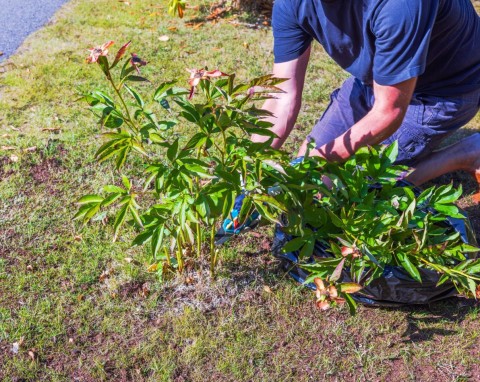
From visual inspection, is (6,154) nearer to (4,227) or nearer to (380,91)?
(4,227)

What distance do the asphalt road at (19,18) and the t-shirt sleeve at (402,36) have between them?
335 centimetres

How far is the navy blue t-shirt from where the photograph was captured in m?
2.03

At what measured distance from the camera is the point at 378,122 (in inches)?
87.7

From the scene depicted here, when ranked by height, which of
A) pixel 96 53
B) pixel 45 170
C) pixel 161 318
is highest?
pixel 96 53

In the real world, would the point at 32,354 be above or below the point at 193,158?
below

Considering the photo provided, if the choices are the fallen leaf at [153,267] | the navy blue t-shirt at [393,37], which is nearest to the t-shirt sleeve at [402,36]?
the navy blue t-shirt at [393,37]

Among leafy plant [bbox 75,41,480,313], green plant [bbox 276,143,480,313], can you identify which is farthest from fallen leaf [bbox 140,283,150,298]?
green plant [bbox 276,143,480,313]

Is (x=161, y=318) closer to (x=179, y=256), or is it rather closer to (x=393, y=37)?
(x=179, y=256)

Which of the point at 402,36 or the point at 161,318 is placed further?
the point at 161,318

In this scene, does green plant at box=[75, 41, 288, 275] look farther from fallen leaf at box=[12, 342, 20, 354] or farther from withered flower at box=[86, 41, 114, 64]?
fallen leaf at box=[12, 342, 20, 354]

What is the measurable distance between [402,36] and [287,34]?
679 mm

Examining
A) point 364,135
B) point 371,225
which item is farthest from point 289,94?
point 371,225

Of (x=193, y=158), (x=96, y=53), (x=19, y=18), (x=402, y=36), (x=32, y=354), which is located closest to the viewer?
Answer: (x=96, y=53)

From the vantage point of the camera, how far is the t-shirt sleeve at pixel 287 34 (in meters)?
2.52
